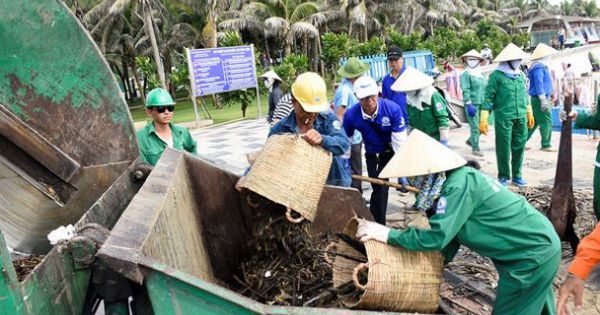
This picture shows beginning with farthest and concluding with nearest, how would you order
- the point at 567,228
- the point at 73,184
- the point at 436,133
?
the point at 436,133
the point at 567,228
the point at 73,184

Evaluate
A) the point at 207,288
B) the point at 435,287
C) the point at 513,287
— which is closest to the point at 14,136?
the point at 207,288

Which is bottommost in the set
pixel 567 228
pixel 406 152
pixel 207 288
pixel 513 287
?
pixel 567 228

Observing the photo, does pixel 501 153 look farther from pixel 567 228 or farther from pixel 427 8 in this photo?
pixel 427 8

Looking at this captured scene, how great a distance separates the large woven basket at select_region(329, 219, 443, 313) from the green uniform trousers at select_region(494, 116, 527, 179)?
3815 mm

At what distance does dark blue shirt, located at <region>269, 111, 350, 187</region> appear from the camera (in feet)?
9.61

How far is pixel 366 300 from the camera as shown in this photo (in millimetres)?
2043

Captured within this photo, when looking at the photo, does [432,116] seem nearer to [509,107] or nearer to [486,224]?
[509,107]

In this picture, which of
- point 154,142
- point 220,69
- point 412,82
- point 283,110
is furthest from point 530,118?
point 220,69

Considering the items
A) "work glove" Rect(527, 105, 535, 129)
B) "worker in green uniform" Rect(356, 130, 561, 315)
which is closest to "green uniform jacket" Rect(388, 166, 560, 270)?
"worker in green uniform" Rect(356, 130, 561, 315)

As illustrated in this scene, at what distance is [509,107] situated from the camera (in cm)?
553

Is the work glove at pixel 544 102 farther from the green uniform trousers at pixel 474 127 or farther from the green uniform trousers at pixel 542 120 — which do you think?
the green uniform trousers at pixel 474 127

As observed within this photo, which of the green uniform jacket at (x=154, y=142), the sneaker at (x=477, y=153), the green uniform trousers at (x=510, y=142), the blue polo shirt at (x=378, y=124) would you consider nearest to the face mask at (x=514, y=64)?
the green uniform trousers at (x=510, y=142)

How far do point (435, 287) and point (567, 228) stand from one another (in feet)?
7.70

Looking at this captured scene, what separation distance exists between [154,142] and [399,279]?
213 centimetres
